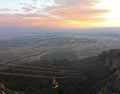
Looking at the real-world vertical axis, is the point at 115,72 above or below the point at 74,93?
above

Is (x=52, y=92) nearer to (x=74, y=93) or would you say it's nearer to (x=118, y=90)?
(x=74, y=93)

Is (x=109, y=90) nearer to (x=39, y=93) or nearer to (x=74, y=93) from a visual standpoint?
(x=74, y=93)

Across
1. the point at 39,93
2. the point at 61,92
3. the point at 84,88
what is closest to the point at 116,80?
the point at 84,88

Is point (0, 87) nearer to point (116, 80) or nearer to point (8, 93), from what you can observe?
point (8, 93)

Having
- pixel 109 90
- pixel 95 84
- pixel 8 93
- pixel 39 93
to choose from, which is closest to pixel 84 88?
pixel 95 84

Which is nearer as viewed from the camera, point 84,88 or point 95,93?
point 95,93

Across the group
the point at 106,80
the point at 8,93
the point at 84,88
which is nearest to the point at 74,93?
the point at 84,88

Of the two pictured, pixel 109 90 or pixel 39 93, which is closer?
pixel 109 90
